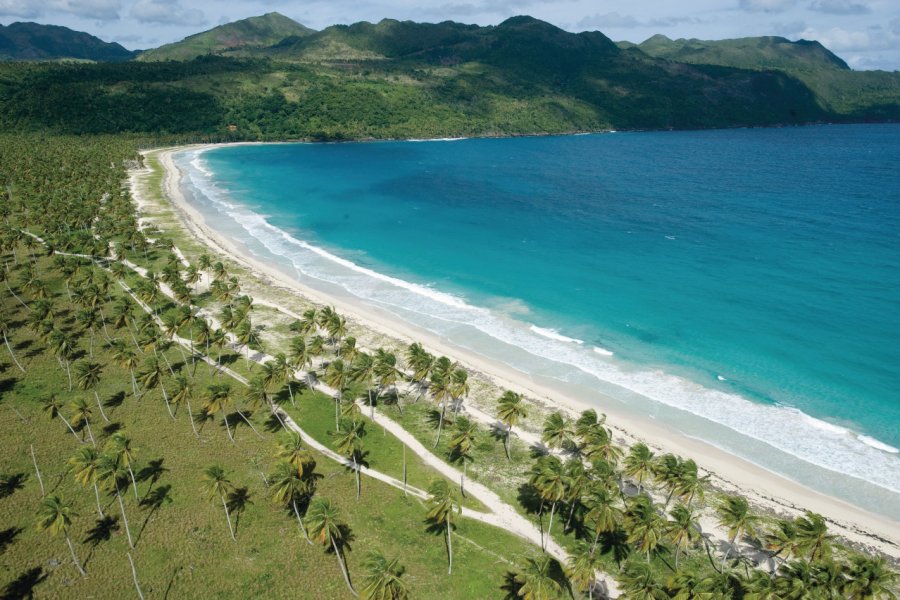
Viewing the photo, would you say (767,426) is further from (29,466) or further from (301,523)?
(29,466)

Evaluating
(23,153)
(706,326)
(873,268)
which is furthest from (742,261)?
(23,153)

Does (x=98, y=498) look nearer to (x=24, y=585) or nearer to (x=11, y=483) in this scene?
(x=24, y=585)

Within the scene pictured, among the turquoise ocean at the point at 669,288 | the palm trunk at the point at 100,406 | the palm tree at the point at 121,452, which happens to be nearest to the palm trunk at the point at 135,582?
the palm tree at the point at 121,452

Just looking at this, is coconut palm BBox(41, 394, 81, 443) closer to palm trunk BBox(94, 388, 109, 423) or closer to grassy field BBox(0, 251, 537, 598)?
grassy field BBox(0, 251, 537, 598)

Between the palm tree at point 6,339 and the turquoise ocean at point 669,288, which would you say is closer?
the turquoise ocean at point 669,288

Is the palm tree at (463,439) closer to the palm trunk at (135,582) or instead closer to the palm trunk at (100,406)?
the palm trunk at (135,582)

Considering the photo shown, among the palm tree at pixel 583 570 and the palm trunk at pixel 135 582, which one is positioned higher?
the palm tree at pixel 583 570

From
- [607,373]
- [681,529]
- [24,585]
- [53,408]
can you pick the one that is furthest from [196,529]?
[607,373]
